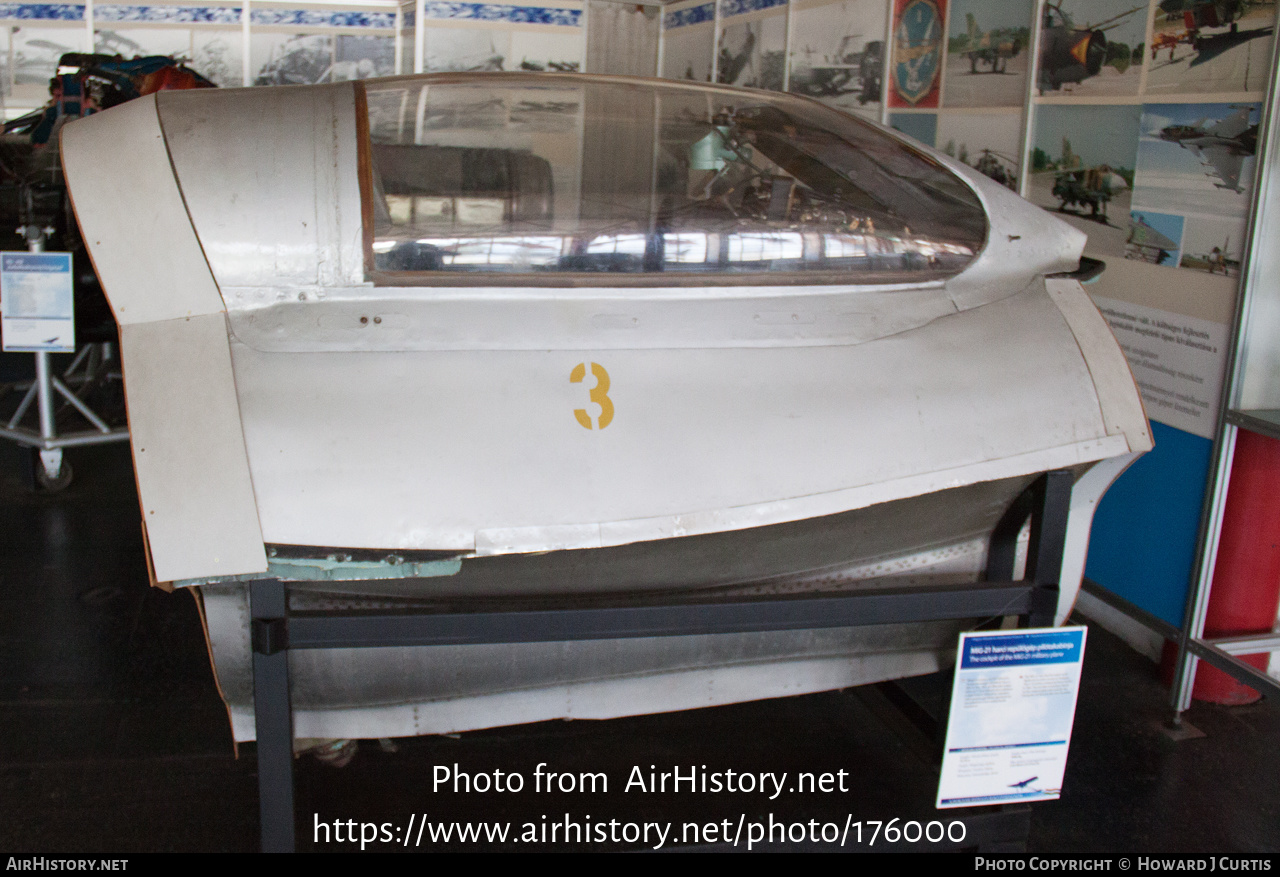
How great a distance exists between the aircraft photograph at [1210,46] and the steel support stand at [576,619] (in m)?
1.31

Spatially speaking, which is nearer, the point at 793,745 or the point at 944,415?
the point at 944,415

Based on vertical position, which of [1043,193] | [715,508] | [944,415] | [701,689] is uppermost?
[1043,193]

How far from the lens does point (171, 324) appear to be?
1.66 metres

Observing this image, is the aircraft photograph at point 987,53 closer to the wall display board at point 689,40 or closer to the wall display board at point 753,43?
the wall display board at point 753,43

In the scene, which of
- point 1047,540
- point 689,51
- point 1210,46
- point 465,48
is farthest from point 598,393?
point 465,48

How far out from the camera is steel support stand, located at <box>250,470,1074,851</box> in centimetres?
163

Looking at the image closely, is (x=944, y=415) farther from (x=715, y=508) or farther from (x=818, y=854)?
(x=818, y=854)

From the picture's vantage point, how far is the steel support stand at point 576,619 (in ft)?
5.34

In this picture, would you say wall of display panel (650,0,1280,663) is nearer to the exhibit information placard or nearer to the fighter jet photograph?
the fighter jet photograph

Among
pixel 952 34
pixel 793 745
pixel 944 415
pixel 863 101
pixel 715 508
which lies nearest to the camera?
pixel 715 508

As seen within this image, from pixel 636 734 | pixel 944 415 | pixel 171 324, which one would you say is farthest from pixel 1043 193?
pixel 171 324

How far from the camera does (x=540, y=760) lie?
2410 millimetres

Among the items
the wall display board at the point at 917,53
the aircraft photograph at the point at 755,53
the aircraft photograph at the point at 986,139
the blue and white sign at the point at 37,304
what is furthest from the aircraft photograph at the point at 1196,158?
the blue and white sign at the point at 37,304

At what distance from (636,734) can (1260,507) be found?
5.95 feet
